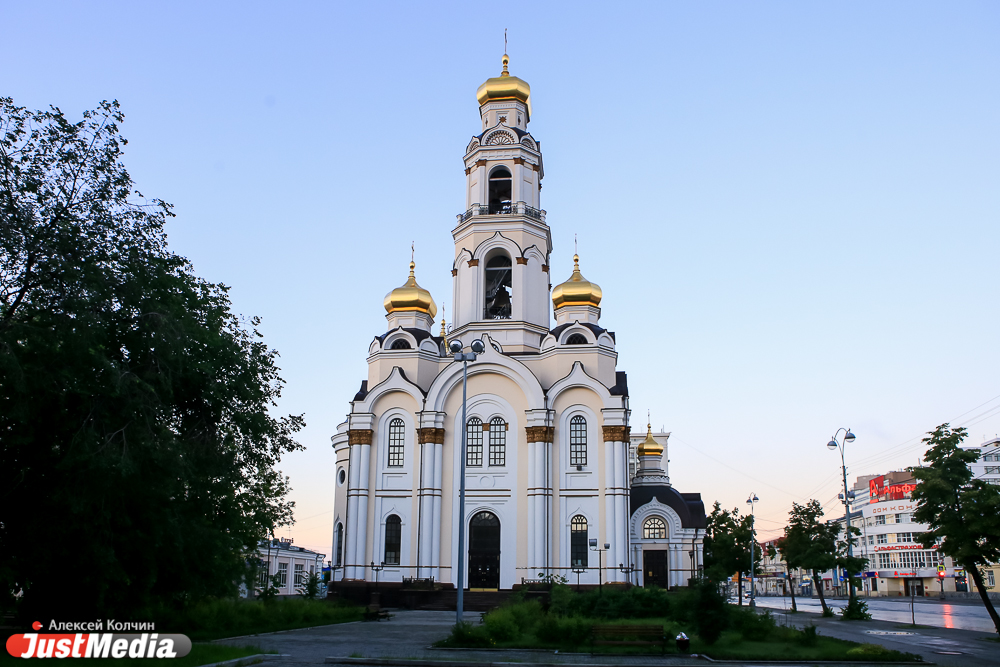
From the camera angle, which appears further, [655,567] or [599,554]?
[655,567]

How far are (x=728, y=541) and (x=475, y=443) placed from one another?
2702 cm

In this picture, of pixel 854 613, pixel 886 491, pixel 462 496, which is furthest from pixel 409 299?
pixel 886 491

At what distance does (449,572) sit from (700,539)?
1344cm

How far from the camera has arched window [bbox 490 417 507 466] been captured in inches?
1512

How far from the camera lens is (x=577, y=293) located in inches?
1622

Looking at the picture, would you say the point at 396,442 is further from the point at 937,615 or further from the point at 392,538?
the point at 937,615

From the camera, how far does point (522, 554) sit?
1458 inches

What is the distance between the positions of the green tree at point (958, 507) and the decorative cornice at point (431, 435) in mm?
19524

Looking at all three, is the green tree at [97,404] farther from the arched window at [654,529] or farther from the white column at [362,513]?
the arched window at [654,529]

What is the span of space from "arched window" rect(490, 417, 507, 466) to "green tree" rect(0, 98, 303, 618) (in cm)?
2095

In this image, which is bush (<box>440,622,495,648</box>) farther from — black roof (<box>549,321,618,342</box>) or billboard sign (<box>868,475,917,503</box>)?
billboard sign (<box>868,475,917,503</box>)

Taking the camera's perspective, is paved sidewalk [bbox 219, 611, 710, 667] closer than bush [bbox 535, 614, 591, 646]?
Yes

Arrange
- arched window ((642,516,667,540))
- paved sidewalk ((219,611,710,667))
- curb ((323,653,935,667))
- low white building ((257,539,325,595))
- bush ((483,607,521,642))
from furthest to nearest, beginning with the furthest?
low white building ((257,539,325,595))
arched window ((642,516,667,540))
bush ((483,607,521,642))
paved sidewalk ((219,611,710,667))
curb ((323,653,935,667))

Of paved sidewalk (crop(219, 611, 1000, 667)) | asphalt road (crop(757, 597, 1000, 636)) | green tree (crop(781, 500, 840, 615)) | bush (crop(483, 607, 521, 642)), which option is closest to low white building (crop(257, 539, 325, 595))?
asphalt road (crop(757, 597, 1000, 636))
